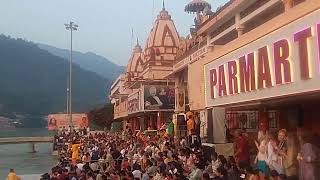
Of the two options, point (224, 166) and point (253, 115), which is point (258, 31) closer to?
point (224, 166)

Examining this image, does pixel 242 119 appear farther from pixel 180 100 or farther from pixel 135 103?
pixel 135 103

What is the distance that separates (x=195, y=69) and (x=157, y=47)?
2057 centimetres

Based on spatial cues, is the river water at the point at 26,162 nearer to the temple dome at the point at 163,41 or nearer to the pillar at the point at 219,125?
the temple dome at the point at 163,41

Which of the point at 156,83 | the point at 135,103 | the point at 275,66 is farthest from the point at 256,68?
the point at 135,103

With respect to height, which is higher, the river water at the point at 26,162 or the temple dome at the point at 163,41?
the temple dome at the point at 163,41

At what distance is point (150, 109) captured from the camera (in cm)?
3070

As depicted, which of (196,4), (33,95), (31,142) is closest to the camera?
(196,4)

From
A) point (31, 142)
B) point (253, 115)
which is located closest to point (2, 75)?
point (31, 142)

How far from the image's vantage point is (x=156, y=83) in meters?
31.7

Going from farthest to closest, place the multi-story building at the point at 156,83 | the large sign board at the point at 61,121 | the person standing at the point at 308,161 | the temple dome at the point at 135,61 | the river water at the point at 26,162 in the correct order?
the large sign board at the point at 61,121, the temple dome at the point at 135,61, the river water at the point at 26,162, the multi-story building at the point at 156,83, the person standing at the point at 308,161

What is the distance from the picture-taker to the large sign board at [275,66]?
6.94 metres

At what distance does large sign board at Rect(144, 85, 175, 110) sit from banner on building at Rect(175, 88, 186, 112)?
3301 mm

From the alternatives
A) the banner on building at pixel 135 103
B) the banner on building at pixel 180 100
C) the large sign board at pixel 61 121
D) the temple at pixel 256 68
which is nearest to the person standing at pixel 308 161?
the temple at pixel 256 68

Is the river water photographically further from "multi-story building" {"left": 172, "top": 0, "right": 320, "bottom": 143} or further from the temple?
"multi-story building" {"left": 172, "top": 0, "right": 320, "bottom": 143}
